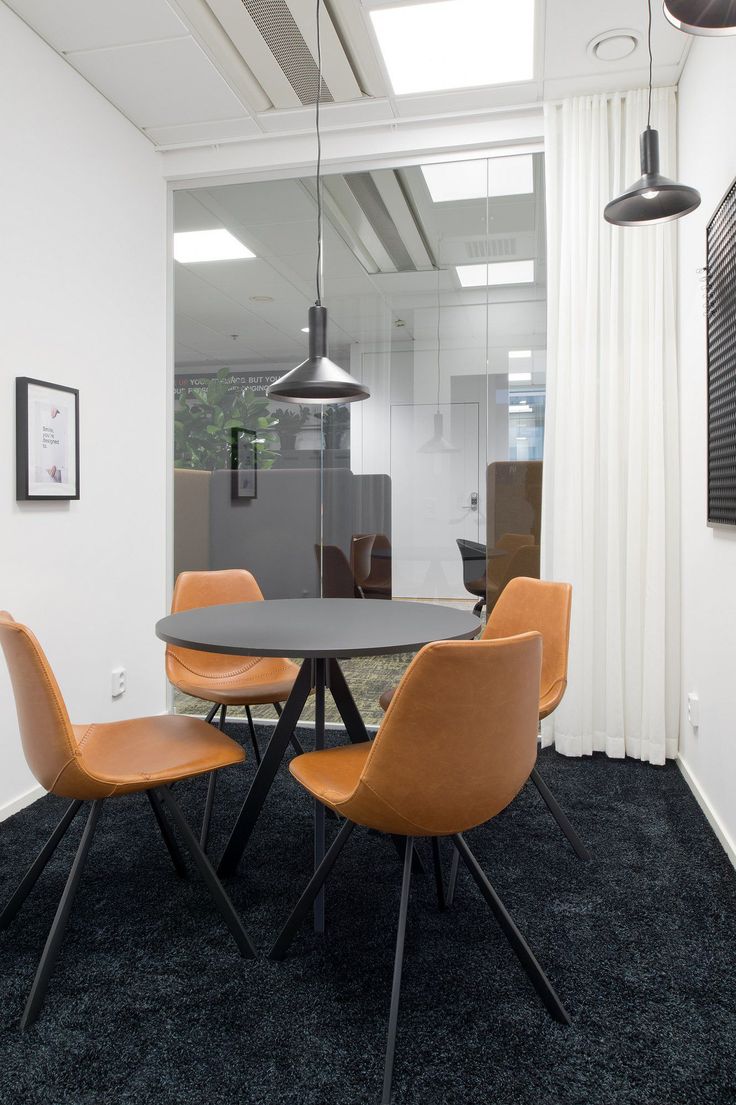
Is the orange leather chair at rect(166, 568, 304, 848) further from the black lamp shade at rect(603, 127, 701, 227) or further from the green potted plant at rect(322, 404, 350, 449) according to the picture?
the black lamp shade at rect(603, 127, 701, 227)

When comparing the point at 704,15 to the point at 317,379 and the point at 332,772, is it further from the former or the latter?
the point at 332,772

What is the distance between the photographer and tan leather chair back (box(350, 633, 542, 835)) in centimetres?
143

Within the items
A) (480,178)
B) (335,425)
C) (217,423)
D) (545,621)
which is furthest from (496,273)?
(545,621)

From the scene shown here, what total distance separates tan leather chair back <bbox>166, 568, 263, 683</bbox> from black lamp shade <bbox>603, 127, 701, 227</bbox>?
204cm

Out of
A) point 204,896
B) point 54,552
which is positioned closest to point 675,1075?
point 204,896

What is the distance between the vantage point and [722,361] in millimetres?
2486

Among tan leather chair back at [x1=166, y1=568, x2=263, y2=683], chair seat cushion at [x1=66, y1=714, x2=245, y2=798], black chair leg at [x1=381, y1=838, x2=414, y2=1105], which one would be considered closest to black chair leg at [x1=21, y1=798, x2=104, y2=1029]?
Answer: chair seat cushion at [x1=66, y1=714, x2=245, y2=798]

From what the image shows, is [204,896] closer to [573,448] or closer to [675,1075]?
[675,1075]

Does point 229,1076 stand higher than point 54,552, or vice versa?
point 54,552

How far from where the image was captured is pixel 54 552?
307cm

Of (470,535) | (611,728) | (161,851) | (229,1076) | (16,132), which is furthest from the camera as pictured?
(470,535)

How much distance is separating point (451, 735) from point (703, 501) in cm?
195

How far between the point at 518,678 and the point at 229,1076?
3.33 ft

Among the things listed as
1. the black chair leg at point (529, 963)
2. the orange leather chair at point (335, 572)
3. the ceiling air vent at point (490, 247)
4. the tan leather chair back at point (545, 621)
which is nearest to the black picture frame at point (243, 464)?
the orange leather chair at point (335, 572)
